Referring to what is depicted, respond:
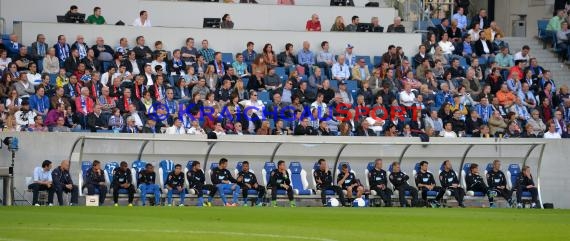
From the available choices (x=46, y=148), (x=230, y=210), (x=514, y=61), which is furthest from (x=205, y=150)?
(x=514, y=61)

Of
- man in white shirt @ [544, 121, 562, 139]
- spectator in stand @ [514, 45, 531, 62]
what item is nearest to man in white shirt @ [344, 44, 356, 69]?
spectator in stand @ [514, 45, 531, 62]

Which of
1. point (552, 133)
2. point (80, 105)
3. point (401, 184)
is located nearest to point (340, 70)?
point (401, 184)

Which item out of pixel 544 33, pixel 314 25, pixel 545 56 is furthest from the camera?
pixel 544 33

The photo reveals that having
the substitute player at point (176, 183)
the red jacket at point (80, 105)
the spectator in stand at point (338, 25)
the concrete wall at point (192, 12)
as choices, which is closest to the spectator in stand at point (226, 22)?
the concrete wall at point (192, 12)

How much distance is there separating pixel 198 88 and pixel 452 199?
7.18m

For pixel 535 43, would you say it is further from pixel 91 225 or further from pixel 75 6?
pixel 91 225

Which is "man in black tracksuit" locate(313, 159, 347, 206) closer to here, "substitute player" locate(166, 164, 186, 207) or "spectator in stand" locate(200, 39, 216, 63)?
"substitute player" locate(166, 164, 186, 207)

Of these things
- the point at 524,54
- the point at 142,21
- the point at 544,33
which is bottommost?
the point at 524,54

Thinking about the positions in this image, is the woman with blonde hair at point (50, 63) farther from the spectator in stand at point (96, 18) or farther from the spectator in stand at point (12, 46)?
the spectator in stand at point (96, 18)

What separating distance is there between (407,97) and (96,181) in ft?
32.4

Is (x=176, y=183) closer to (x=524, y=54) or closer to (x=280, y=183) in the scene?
(x=280, y=183)

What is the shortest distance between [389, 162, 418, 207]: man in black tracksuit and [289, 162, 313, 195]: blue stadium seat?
223 cm

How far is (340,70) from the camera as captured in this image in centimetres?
3778

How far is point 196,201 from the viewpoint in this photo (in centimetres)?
3186
